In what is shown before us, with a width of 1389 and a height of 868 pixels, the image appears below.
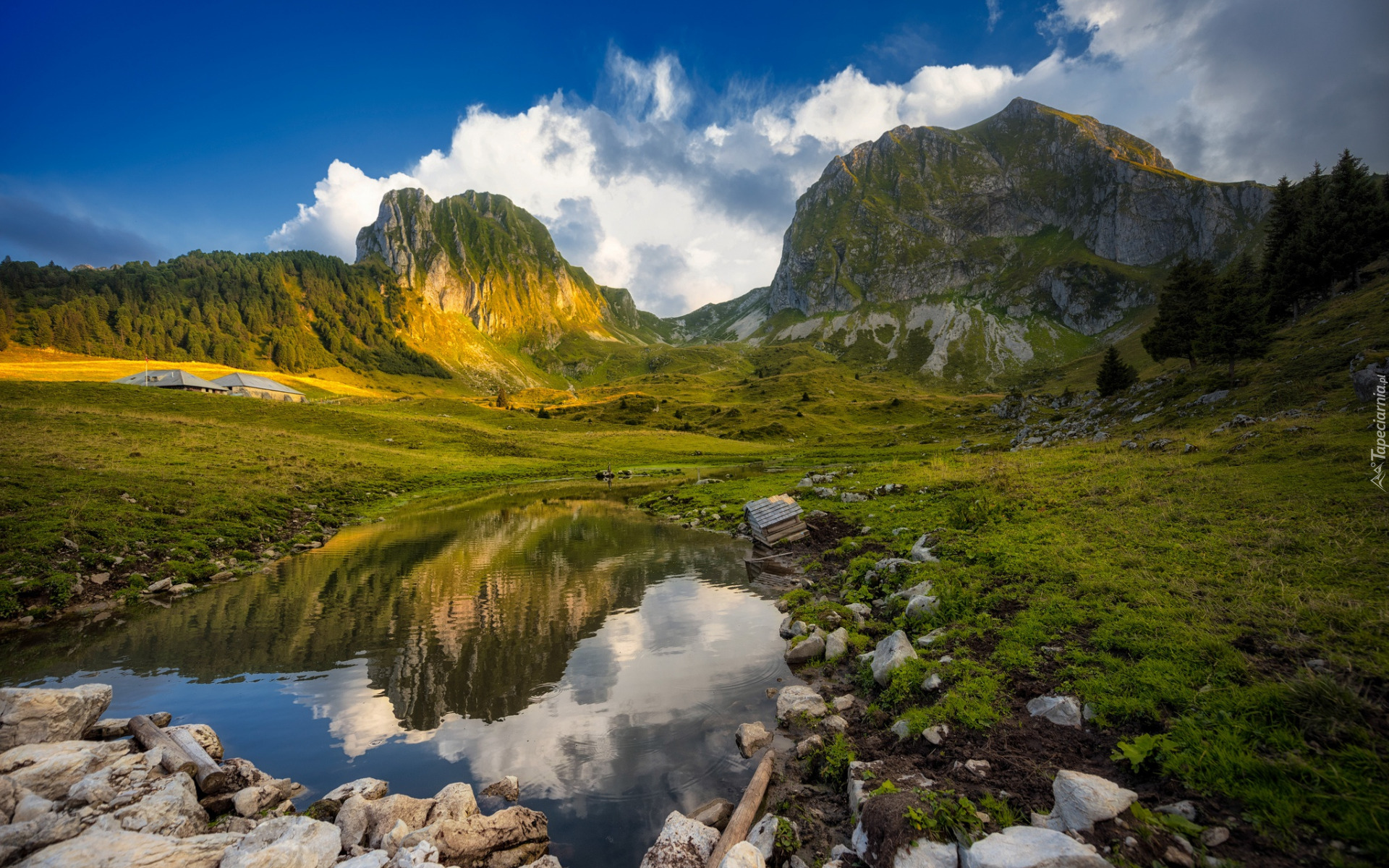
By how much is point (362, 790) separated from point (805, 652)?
394 inches

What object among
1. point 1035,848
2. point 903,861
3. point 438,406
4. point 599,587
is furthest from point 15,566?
point 438,406

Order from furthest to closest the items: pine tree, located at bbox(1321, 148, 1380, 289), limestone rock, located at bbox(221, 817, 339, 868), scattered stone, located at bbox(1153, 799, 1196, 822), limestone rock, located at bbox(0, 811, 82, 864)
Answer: pine tree, located at bbox(1321, 148, 1380, 289) < limestone rock, located at bbox(221, 817, 339, 868) < limestone rock, located at bbox(0, 811, 82, 864) < scattered stone, located at bbox(1153, 799, 1196, 822)

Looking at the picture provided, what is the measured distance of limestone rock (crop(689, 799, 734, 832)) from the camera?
26.3 feet

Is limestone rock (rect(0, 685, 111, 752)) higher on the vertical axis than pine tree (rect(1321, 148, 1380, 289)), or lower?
lower

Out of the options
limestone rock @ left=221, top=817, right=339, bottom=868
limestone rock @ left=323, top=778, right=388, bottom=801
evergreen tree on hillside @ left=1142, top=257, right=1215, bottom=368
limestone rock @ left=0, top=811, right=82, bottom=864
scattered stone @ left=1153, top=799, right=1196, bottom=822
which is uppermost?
evergreen tree on hillside @ left=1142, top=257, right=1215, bottom=368

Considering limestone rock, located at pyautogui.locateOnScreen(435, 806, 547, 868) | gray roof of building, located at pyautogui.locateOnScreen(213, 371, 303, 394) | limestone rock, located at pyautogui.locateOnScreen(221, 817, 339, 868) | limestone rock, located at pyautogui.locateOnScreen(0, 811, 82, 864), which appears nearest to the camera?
limestone rock, located at pyautogui.locateOnScreen(0, 811, 82, 864)

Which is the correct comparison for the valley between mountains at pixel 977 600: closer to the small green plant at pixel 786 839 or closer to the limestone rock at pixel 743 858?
the small green plant at pixel 786 839

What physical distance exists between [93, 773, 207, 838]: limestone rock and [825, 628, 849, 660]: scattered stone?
12.5m

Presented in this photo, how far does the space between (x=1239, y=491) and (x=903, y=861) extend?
16.5m

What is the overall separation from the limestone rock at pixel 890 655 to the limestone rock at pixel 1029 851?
5091 mm

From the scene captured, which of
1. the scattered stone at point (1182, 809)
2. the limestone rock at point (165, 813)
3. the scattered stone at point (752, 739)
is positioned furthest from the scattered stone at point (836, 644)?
the limestone rock at point (165, 813)

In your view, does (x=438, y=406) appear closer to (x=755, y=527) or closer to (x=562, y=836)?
(x=755, y=527)

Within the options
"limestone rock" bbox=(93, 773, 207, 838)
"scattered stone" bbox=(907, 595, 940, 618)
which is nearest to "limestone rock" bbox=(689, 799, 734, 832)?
"scattered stone" bbox=(907, 595, 940, 618)

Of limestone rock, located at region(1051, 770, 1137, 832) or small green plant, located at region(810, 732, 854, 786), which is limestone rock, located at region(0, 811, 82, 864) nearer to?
small green plant, located at region(810, 732, 854, 786)
